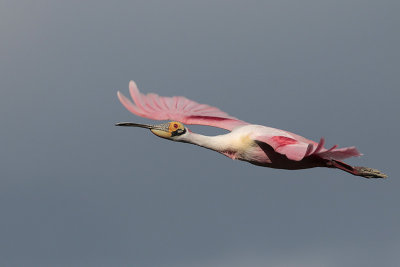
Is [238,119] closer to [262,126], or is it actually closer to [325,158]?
[262,126]

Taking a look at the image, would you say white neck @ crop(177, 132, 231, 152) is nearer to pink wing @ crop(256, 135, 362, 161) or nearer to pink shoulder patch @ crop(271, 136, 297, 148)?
pink wing @ crop(256, 135, 362, 161)

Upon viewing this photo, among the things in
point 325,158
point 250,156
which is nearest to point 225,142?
point 250,156

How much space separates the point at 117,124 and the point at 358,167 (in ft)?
18.1

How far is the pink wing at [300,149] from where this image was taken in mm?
17219

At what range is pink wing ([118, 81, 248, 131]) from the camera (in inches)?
877

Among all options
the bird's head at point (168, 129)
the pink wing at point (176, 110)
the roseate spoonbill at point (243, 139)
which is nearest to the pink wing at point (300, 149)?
the roseate spoonbill at point (243, 139)

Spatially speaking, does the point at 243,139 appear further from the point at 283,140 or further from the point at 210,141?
the point at 283,140

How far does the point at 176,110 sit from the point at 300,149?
A: 5531 millimetres

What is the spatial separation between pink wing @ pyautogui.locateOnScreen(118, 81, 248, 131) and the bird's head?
1171mm

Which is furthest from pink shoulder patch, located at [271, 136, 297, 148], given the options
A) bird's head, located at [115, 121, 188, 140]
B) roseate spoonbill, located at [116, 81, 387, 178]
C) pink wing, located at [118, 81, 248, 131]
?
pink wing, located at [118, 81, 248, 131]

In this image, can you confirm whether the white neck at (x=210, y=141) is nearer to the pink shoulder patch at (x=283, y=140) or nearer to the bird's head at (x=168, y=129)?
the bird's head at (x=168, y=129)

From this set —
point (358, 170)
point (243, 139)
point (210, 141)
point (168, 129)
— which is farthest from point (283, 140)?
point (168, 129)

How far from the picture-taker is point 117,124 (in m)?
20.9

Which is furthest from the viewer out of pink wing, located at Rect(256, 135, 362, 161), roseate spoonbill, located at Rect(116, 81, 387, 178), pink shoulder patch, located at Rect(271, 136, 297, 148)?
pink shoulder patch, located at Rect(271, 136, 297, 148)
